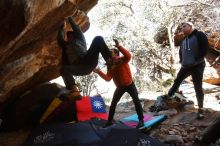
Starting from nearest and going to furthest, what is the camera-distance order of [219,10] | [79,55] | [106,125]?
1. [79,55]
2. [106,125]
3. [219,10]

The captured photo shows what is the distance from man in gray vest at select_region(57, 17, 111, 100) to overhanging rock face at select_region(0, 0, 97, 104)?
1.27m

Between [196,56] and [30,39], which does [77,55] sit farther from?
[196,56]

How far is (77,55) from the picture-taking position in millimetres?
6496

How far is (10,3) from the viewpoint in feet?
22.9

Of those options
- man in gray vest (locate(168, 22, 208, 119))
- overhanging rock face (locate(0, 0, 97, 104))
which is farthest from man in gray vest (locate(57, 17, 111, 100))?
man in gray vest (locate(168, 22, 208, 119))

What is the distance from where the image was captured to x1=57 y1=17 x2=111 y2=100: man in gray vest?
21.0 feet

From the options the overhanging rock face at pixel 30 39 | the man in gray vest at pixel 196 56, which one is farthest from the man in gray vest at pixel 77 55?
the man in gray vest at pixel 196 56

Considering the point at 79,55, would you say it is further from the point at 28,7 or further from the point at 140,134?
the point at 140,134

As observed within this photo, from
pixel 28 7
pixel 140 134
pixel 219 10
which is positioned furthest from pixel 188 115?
pixel 219 10

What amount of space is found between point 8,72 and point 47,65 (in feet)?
5.37

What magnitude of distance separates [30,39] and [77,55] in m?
2.99

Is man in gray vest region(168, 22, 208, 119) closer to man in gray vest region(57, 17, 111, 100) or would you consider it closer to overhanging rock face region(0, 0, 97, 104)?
man in gray vest region(57, 17, 111, 100)

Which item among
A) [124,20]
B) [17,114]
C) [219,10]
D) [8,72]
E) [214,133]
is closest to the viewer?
[214,133]

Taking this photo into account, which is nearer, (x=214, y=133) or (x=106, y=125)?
(x=214, y=133)
